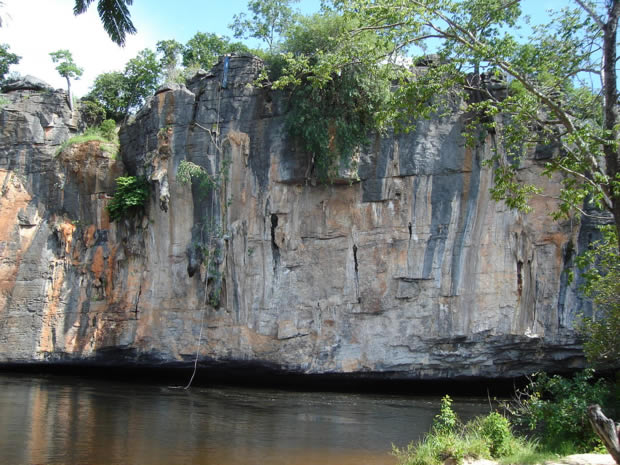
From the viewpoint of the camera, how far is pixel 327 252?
55.6 feet

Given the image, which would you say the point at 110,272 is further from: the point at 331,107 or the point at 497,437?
the point at 497,437

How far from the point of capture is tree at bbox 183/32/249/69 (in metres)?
25.9

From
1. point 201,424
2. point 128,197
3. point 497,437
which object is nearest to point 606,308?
point 497,437

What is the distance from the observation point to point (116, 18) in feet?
27.3

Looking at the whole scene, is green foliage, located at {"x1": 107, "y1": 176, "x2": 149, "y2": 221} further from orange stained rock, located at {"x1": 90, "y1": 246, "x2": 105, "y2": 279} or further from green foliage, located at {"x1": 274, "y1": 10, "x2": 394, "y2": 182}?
green foliage, located at {"x1": 274, "y1": 10, "x2": 394, "y2": 182}

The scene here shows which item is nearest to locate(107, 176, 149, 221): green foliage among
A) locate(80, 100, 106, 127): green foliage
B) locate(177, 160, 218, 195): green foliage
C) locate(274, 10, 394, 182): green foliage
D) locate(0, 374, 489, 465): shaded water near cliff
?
locate(177, 160, 218, 195): green foliage

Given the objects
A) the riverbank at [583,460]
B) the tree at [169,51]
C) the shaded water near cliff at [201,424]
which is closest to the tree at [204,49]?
the tree at [169,51]

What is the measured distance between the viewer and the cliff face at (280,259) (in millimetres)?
15719

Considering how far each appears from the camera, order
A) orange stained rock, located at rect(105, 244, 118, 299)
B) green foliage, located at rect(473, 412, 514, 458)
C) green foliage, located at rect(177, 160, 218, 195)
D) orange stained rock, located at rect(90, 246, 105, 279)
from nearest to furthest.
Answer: green foliage, located at rect(473, 412, 514, 458), green foliage, located at rect(177, 160, 218, 195), orange stained rock, located at rect(105, 244, 118, 299), orange stained rock, located at rect(90, 246, 105, 279)

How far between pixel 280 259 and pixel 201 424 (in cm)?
623

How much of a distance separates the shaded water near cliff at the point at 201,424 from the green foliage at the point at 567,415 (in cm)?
239

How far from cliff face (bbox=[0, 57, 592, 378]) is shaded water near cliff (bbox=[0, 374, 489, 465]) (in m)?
1.53

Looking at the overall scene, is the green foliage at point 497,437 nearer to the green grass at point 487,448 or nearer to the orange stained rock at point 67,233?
the green grass at point 487,448

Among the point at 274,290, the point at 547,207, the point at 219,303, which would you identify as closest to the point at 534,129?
the point at 547,207
